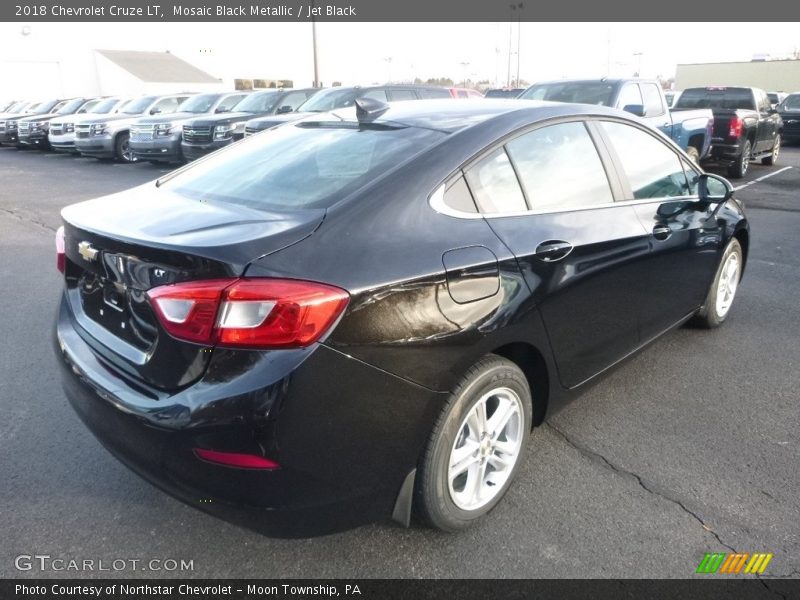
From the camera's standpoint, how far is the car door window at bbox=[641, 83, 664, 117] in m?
10.4

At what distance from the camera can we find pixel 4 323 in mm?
4957

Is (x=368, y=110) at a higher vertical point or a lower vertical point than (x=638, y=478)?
higher

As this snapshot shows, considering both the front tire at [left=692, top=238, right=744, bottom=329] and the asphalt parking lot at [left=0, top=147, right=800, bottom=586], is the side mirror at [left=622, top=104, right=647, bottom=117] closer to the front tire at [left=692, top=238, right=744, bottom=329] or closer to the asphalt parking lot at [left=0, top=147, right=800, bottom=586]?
the front tire at [left=692, top=238, right=744, bottom=329]

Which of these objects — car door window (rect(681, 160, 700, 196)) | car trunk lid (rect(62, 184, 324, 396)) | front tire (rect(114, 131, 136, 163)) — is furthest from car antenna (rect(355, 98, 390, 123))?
front tire (rect(114, 131, 136, 163))

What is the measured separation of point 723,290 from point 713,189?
0.98 metres

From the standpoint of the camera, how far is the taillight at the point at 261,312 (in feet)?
6.59

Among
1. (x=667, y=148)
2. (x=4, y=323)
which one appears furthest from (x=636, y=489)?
(x=4, y=323)

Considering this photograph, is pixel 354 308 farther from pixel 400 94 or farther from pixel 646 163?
pixel 400 94

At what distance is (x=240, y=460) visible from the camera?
81.1 inches

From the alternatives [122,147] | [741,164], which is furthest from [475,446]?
[122,147]

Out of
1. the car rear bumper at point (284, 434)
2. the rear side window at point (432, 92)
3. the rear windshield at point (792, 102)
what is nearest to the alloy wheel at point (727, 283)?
the car rear bumper at point (284, 434)

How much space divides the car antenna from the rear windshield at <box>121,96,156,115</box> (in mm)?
17012

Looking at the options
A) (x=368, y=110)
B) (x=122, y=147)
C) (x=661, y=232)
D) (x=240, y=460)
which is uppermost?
(x=368, y=110)
